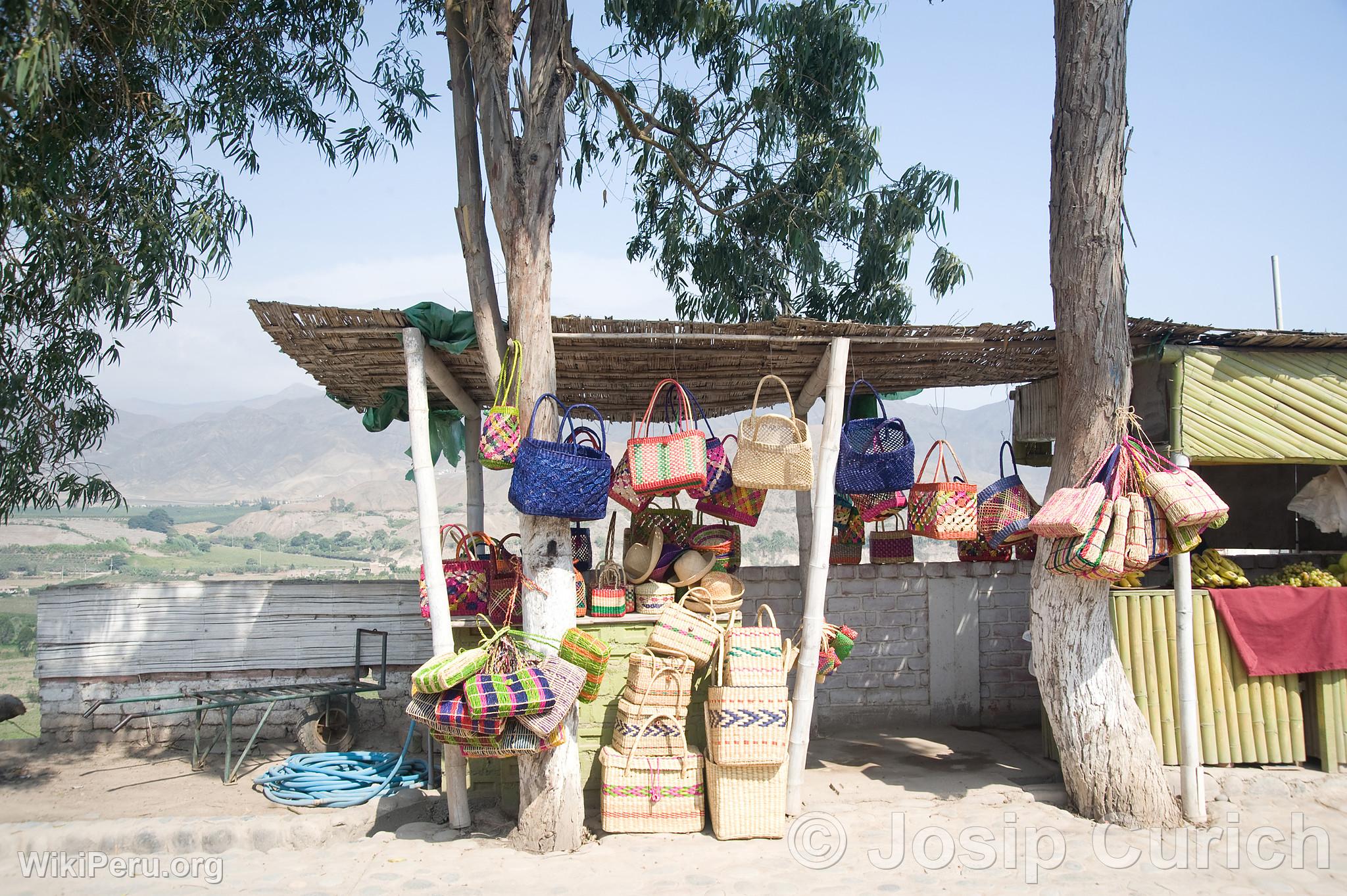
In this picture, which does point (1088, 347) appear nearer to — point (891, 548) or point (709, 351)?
point (709, 351)

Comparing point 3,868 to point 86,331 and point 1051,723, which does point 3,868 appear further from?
point 1051,723

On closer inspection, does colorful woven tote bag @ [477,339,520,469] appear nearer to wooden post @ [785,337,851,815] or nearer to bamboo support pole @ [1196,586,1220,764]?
wooden post @ [785,337,851,815]

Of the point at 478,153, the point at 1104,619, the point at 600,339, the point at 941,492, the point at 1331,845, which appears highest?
the point at 478,153

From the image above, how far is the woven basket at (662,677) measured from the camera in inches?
211

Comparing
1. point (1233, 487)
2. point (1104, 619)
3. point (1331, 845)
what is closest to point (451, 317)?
point (1104, 619)

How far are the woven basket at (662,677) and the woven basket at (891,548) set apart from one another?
123 inches

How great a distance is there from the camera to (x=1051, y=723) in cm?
582

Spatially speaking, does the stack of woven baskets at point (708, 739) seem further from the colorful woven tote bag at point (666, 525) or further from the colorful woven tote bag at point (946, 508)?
the colorful woven tote bag at point (946, 508)

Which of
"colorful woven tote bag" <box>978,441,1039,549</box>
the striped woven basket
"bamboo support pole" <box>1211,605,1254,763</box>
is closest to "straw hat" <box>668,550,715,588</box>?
the striped woven basket

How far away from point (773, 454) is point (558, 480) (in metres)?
1.26

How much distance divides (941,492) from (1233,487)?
4.56m

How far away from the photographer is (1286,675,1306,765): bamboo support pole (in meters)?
6.36

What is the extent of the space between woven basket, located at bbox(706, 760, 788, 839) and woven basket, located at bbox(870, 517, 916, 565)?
317 centimetres

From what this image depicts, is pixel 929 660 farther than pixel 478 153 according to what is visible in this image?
Yes
